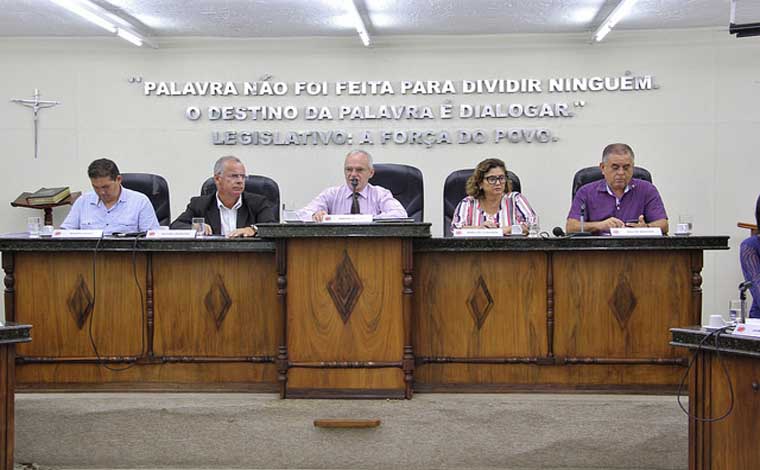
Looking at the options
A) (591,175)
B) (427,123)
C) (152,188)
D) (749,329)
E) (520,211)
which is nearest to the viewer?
(749,329)

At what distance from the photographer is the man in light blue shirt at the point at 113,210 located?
16.7 ft

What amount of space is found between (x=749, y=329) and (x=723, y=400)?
0.84 feet

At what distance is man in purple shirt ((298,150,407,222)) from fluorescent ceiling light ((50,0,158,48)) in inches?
91.4

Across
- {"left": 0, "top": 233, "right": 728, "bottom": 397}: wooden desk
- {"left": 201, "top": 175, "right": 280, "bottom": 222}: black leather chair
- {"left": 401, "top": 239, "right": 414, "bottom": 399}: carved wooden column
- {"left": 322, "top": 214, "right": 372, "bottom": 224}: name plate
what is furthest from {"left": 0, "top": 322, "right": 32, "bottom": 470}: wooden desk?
{"left": 201, "top": 175, "right": 280, "bottom": 222}: black leather chair

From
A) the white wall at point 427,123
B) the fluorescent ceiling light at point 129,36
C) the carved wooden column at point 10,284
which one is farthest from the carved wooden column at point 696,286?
the fluorescent ceiling light at point 129,36

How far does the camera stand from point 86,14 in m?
6.22

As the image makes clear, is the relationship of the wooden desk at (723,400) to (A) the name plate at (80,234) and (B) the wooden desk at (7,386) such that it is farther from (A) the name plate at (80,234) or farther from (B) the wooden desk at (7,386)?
(A) the name plate at (80,234)

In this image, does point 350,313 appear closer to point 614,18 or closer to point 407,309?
point 407,309

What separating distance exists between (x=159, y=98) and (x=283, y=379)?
421cm

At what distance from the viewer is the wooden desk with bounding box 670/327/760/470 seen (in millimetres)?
2693

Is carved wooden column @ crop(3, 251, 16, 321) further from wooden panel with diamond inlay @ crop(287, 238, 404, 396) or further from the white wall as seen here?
the white wall

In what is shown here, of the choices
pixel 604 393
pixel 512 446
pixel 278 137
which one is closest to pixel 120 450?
pixel 512 446

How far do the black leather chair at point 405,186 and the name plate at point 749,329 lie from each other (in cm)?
285

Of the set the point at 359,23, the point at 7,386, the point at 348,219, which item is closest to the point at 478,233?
the point at 348,219
